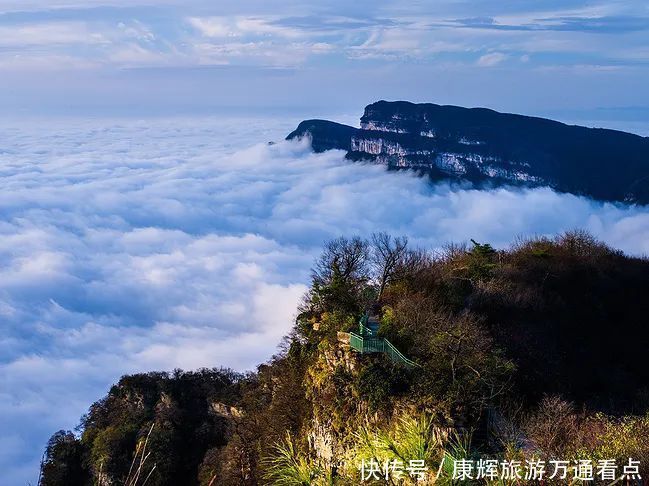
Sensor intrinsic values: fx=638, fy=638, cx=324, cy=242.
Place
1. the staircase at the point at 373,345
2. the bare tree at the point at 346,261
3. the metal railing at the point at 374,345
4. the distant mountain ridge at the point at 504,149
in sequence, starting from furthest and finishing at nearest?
the distant mountain ridge at the point at 504,149
the bare tree at the point at 346,261
the metal railing at the point at 374,345
the staircase at the point at 373,345

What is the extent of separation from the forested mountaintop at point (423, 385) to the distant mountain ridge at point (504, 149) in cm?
10574

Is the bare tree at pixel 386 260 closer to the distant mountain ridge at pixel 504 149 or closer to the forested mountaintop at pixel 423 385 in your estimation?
the forested mountaintop at pixel 423 385

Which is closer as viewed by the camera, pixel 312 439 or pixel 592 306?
pixel 312 439

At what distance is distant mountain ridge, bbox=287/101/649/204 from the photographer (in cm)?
13950

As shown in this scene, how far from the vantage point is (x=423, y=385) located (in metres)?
20.5

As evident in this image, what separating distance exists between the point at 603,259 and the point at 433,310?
18.4 m

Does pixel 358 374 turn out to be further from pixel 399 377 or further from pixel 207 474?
pixel 207 474

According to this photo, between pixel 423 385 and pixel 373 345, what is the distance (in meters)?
2.81

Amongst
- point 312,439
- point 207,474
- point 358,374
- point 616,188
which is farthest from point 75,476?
point 616,188

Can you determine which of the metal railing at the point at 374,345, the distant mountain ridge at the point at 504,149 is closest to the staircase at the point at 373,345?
the metal railing at the point at 374,345

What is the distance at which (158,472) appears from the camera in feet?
122

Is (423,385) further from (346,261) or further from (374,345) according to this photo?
(346,261)

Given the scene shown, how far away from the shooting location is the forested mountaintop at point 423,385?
1644cm

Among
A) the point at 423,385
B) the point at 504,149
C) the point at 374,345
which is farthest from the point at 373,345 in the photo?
the point at 504,149
